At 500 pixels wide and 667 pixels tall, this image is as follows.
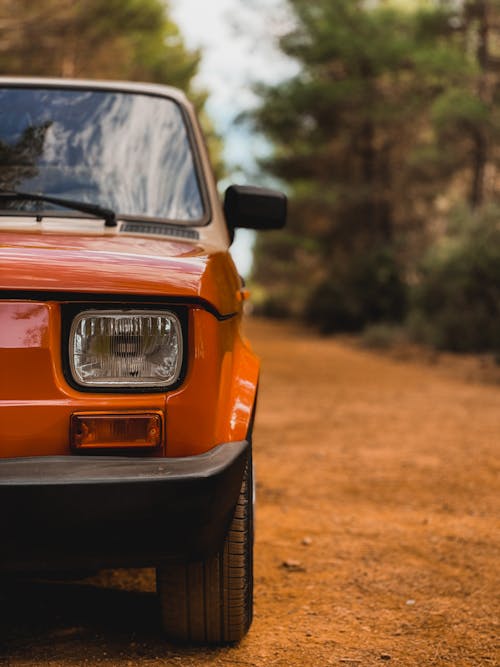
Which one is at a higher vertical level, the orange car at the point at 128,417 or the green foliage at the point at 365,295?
the orange car at the point at 128,417

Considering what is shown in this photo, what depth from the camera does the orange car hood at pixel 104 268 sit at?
2135mm

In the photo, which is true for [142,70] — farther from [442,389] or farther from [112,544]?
[112,544]

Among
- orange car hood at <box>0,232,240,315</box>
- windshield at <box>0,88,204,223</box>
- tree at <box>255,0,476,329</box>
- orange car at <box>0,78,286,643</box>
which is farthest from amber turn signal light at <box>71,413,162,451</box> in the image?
tree at <box>255,0,476,329</box>

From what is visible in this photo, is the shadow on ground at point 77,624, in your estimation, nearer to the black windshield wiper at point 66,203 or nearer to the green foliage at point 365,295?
the black windshield wiper at point 66,203

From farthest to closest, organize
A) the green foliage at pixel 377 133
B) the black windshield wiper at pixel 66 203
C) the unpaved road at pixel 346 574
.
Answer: the green foliage at pixel 377 133
the black windshield wiper at pixel 66 203
the unpaved road at pixel 346 574

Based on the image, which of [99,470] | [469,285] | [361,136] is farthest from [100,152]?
[361,136]

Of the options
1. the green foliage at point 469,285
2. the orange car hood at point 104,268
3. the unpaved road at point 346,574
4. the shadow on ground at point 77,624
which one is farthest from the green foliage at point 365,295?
the orange car hood at point 104,268

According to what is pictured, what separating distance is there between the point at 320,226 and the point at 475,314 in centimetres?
1327

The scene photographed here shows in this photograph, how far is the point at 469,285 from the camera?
14.0 m

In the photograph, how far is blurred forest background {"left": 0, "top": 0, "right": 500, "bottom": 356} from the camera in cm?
1523

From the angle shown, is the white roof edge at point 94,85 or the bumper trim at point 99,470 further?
the white roof edge at point 94,85

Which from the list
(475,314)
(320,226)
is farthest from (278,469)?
(320,226)

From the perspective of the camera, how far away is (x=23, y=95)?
3.35 meters

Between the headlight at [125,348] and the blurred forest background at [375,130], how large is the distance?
11.9m
